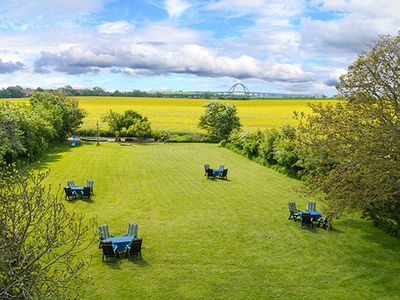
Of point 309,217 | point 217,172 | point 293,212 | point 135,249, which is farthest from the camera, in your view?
point 217,172

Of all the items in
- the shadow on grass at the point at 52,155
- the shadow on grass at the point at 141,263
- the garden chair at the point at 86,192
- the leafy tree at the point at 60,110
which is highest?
the leafy tree at the point at 60,110

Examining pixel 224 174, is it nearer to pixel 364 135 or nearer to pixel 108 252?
pixel 364 135

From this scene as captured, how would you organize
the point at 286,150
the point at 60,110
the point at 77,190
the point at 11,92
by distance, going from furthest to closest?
the point at 11,92 → the point at 60,110 → the point at 286,150 → the point at 77,190

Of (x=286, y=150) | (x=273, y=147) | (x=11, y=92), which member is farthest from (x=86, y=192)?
(x=11, y=92)

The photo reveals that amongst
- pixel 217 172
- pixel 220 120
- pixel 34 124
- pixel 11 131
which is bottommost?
pixel 217 172

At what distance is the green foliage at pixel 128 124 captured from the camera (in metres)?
60.2

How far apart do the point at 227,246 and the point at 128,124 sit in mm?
46864

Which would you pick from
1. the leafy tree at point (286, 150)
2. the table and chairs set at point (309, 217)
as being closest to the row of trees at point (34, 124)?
the table and chairs set at point (309, 217)

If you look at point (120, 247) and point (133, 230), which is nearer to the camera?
point (120, 247)

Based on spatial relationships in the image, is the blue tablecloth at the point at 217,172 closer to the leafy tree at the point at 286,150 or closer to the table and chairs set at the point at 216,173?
the table and chairs set at the point at 216,173

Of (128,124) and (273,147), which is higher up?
(128,124)

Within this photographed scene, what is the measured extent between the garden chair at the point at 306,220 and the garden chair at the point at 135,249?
8.98 metres

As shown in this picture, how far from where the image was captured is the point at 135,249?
16.1 metres

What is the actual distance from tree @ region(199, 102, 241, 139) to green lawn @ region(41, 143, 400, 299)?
27.3 meters
